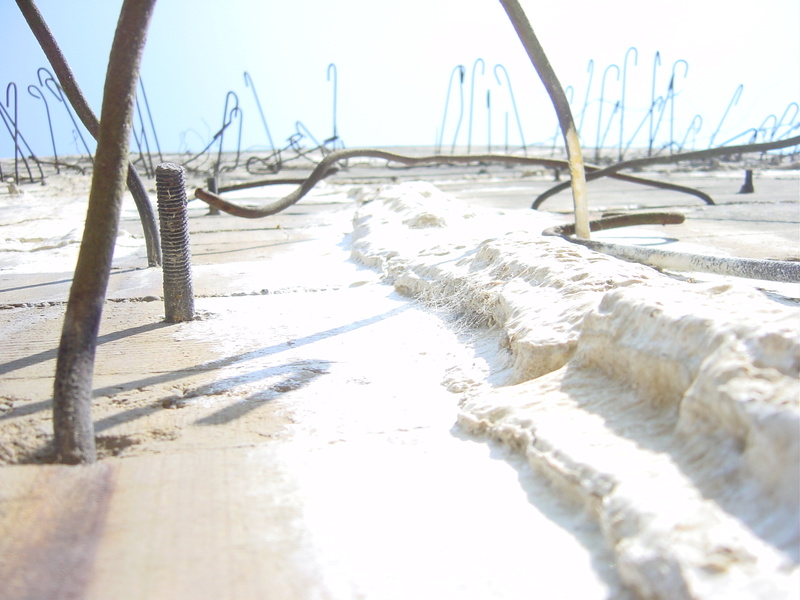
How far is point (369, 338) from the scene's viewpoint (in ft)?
6.84

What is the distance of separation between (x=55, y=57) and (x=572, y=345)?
2.37 metres

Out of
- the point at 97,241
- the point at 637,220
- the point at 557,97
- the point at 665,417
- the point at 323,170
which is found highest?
the point at 557,97

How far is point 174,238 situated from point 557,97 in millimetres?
1702

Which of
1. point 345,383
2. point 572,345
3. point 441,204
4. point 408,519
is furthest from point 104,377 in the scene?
point 441,204

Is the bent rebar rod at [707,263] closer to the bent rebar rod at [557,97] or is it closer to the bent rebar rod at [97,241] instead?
the bent rebar rod at [557,97]

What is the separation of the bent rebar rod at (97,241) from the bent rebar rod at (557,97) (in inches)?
73.0

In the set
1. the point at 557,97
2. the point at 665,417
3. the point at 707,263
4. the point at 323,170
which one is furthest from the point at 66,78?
the point at 665,417

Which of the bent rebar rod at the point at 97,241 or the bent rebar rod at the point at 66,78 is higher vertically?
the bent rebar rod at the point at 66,78

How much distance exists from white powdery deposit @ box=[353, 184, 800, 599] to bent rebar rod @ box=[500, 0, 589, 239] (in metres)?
1.25

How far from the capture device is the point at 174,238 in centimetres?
226

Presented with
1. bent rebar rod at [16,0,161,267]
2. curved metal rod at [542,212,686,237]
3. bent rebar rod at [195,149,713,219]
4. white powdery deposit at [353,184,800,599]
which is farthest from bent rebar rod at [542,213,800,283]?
bent rebar rod at [16,0,161,267]

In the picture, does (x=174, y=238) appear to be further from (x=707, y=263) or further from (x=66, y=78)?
(x=707, y=263)

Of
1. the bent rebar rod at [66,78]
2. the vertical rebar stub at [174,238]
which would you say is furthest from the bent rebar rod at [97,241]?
the bent rebar rod at [66,78]

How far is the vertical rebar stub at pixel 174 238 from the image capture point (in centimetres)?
224
